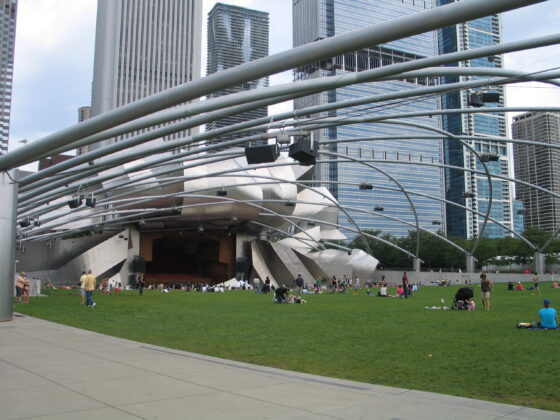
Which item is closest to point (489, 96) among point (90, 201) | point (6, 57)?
point (90, 201)

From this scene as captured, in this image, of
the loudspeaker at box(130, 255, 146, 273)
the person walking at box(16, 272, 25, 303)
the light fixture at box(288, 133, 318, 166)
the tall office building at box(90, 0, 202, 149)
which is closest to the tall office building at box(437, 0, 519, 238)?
the light fixture at box(288, 133, 318, 166)

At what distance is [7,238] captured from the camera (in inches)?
637

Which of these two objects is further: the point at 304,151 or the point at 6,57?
the point at 6,57

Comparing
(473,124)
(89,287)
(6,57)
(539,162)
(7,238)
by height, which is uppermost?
(6,57)

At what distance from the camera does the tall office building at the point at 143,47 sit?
15075cm

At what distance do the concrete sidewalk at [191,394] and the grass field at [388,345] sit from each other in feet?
2.57

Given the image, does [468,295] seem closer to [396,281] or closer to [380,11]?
Answer: [396,281]

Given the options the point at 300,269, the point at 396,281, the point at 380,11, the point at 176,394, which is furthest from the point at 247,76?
the point at 380,11

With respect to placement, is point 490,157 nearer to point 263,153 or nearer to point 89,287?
point 263,153

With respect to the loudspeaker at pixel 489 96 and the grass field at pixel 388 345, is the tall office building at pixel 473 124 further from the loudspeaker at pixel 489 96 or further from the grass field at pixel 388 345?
the grass field at pixel 388 345

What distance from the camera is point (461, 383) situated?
6.68 metres

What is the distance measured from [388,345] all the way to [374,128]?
60845mm

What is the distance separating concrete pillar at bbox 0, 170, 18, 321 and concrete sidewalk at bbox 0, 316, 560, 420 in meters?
7.93

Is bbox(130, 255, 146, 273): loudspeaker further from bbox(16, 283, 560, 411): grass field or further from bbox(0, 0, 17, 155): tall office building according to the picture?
bbox(0, 0, 17, 155): tall office building
